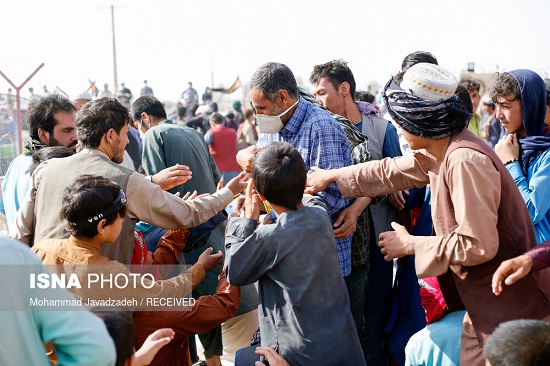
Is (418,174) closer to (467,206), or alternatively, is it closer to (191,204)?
(467,206)

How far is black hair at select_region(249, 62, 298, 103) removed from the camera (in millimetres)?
3395

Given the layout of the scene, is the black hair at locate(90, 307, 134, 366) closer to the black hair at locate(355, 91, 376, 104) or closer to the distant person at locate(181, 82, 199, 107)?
the black hair at locate(355, 91, 376, 104)

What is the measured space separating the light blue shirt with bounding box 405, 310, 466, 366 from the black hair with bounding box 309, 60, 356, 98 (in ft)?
6.55

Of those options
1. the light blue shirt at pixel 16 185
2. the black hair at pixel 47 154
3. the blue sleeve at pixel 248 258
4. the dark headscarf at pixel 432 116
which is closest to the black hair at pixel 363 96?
the black hair at pixel 47 154

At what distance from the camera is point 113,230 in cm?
278

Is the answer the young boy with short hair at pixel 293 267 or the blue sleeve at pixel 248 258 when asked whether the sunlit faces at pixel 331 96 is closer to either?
the young boy with short hair at pixel 293 267

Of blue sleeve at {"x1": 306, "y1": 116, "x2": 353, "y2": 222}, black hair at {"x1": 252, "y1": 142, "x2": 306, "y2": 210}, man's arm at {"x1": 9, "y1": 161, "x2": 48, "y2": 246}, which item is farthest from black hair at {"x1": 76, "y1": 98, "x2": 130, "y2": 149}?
blue sleeve at {"x1": 306, "y1": 116, "x2": 353, "y2": 222}

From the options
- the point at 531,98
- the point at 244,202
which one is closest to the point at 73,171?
the point at 244,202

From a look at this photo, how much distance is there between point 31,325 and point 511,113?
2.73 m

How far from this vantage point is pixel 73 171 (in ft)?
9.97

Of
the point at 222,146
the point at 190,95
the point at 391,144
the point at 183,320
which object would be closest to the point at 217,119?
the point at 222,146

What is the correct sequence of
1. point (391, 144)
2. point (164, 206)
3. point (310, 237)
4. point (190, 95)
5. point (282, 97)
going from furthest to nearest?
point (190, 95) → point (391, 144) → point (282, 97) → point (164, 206) → point (310, 237)

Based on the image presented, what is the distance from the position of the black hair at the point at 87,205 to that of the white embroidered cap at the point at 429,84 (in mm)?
1414

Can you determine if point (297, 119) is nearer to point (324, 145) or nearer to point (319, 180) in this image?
point (324, 145)
